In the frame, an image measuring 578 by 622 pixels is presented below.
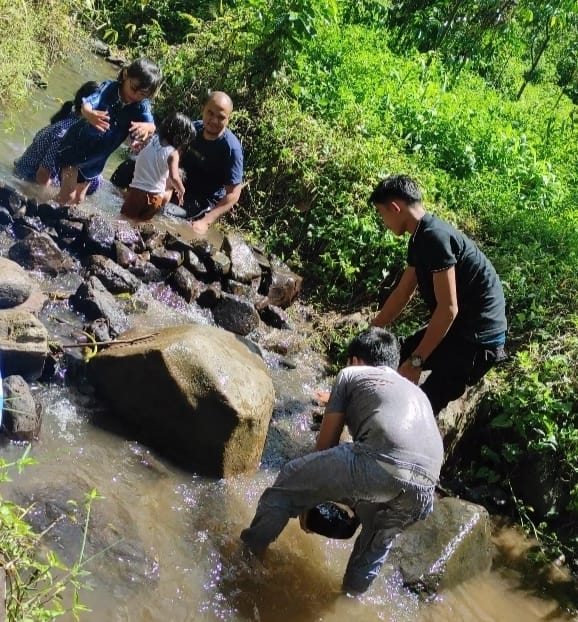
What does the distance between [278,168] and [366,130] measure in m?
1.52

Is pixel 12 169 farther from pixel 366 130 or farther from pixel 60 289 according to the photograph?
pixel 366 130

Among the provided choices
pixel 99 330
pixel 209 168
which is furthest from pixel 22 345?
pixel 209 168

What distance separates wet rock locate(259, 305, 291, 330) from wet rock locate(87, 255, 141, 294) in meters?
1.26

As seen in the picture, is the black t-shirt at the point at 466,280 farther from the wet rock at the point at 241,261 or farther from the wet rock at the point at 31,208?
the wet rock at the point at 31,208

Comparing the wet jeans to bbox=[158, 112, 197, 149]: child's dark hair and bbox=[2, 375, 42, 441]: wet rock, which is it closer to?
bbox=[2, 375, 42, 441]: wet rock

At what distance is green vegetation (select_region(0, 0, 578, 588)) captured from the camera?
602cm

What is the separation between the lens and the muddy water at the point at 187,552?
3582mm

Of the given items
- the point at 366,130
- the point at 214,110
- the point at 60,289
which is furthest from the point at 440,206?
the point at 60,289

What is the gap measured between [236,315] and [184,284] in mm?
538

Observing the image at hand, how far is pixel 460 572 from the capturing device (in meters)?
4.59

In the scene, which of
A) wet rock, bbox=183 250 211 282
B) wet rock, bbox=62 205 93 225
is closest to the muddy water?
wet rock, bbox=62 205 93 225

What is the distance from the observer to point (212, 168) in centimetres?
715

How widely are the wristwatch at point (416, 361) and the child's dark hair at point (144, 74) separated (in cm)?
306

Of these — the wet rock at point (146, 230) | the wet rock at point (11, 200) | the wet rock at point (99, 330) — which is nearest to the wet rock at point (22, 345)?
the wet rock at point (99, 330)
